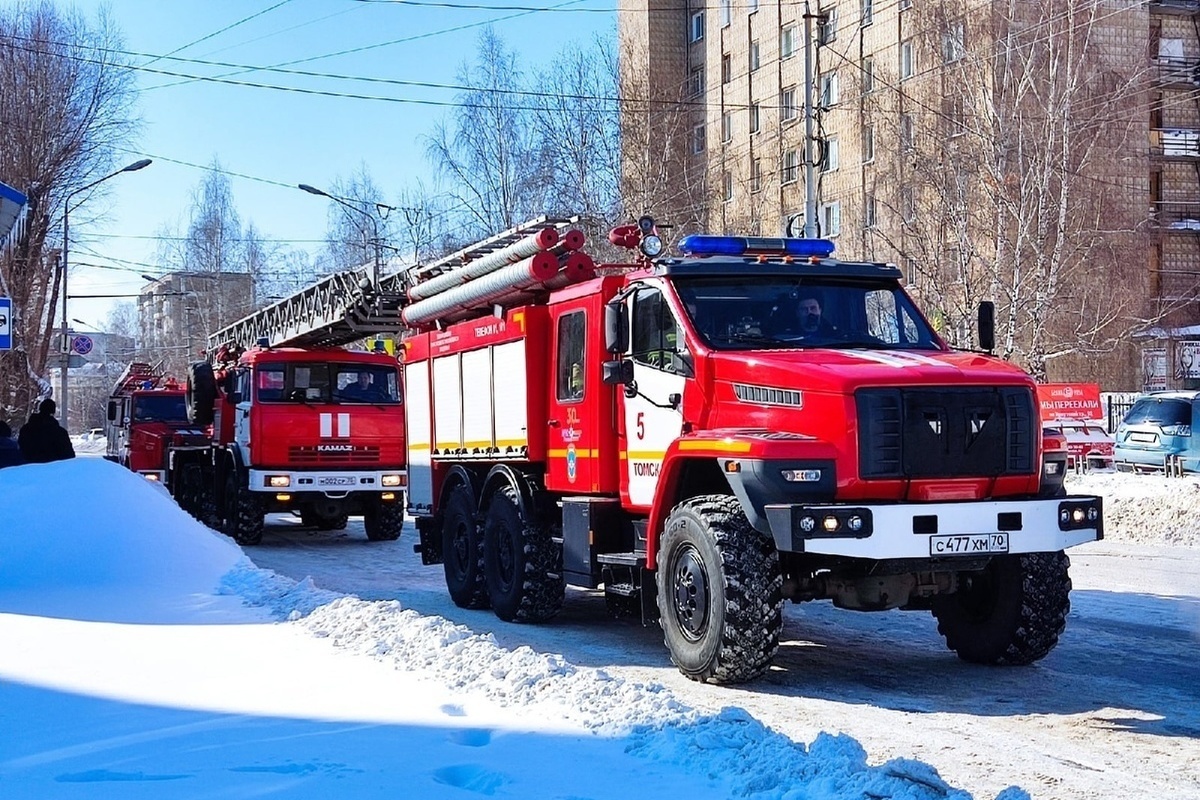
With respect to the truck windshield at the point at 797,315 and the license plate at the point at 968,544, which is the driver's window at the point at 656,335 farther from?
the license plate at the point at 968,544

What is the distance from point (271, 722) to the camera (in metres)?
5.92

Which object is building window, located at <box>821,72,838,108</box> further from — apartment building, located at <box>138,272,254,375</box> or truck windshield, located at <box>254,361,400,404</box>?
apartment building, located at <box>138,272,254,375</box>

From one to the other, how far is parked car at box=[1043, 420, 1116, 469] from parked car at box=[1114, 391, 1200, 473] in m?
0.43

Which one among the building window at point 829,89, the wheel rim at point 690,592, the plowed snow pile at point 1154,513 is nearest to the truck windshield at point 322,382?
the plowed snow pile at point 1154,513

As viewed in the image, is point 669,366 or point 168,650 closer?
point 168,650

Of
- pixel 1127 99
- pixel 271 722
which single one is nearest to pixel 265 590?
pixel 271 722

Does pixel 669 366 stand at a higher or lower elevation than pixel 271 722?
higher

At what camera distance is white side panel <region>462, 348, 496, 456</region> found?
11.4 meters

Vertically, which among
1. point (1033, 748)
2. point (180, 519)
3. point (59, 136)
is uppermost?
point (59, 136)

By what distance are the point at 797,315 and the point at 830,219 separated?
36.1m

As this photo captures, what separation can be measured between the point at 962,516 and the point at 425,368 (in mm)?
6790

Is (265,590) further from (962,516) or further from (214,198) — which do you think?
(214,198)

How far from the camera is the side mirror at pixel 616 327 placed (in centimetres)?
917

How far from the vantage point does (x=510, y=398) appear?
36.1ft
